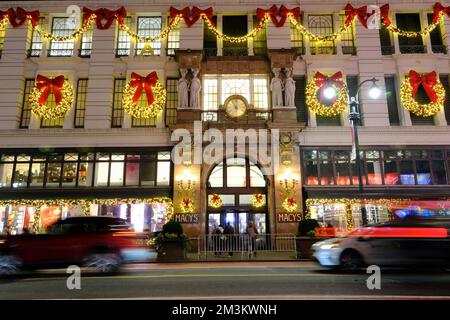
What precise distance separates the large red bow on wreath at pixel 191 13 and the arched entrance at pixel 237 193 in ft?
33.8

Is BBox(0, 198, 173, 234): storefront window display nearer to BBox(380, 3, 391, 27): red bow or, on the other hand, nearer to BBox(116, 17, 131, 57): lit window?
BBox(116, 17, 131, 57): lit window

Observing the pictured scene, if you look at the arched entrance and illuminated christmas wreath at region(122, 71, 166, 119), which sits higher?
illuminated christmas wreath at region(122, 71, 166, 119)

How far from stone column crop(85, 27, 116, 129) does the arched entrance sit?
8501 mm

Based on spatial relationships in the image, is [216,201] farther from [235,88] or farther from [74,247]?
[74,247]

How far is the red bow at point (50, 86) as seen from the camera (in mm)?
23272

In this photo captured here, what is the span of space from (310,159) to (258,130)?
4.05 meters

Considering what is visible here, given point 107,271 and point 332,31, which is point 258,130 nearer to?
point 332,31

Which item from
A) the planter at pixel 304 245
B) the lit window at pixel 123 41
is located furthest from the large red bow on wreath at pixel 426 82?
the lit window at pixel 123 41

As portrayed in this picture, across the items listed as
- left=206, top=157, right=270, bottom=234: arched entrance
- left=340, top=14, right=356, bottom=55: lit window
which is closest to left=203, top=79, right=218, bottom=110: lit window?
left=206, top=157, right=270, bottom=234: arched entrance

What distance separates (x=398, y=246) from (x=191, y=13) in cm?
2106

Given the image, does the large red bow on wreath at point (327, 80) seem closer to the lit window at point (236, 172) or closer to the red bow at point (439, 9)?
the lit window at point (236, 172)

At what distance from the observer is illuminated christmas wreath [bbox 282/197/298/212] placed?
2138 centimetres

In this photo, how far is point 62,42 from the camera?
2470 cm
